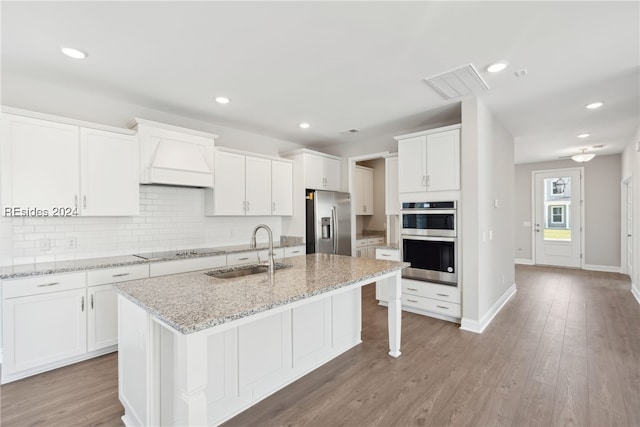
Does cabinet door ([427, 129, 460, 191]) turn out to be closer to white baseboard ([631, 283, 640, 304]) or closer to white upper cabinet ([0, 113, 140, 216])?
white upper cabinet ([0, 113, 140, 216])

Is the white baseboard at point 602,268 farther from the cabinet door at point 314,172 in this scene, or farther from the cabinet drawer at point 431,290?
the cabinet door at point 314,172

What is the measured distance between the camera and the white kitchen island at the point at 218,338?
1.44m

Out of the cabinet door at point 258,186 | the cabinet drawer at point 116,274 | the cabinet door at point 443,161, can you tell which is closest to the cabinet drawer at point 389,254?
the cabinet door at point 443,161

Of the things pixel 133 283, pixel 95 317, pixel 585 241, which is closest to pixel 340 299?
pixel 133 283

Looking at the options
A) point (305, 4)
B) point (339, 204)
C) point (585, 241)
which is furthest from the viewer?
point (585, 241)

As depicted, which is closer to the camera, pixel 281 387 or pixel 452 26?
pixel 452 26

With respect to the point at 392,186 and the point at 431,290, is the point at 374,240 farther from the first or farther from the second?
the point at 431,290

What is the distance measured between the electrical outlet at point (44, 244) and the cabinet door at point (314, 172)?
3.23 m

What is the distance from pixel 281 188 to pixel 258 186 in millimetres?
438

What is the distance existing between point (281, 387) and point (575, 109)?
443cm

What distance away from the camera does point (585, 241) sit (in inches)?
278

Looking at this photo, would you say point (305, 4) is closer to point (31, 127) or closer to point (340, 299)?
point (340, 299)

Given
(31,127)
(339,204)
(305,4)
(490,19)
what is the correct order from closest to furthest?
1. (305,4)
2. (490,19)
3. (31,127)
4. (339,204)

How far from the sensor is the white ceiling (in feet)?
6.40
